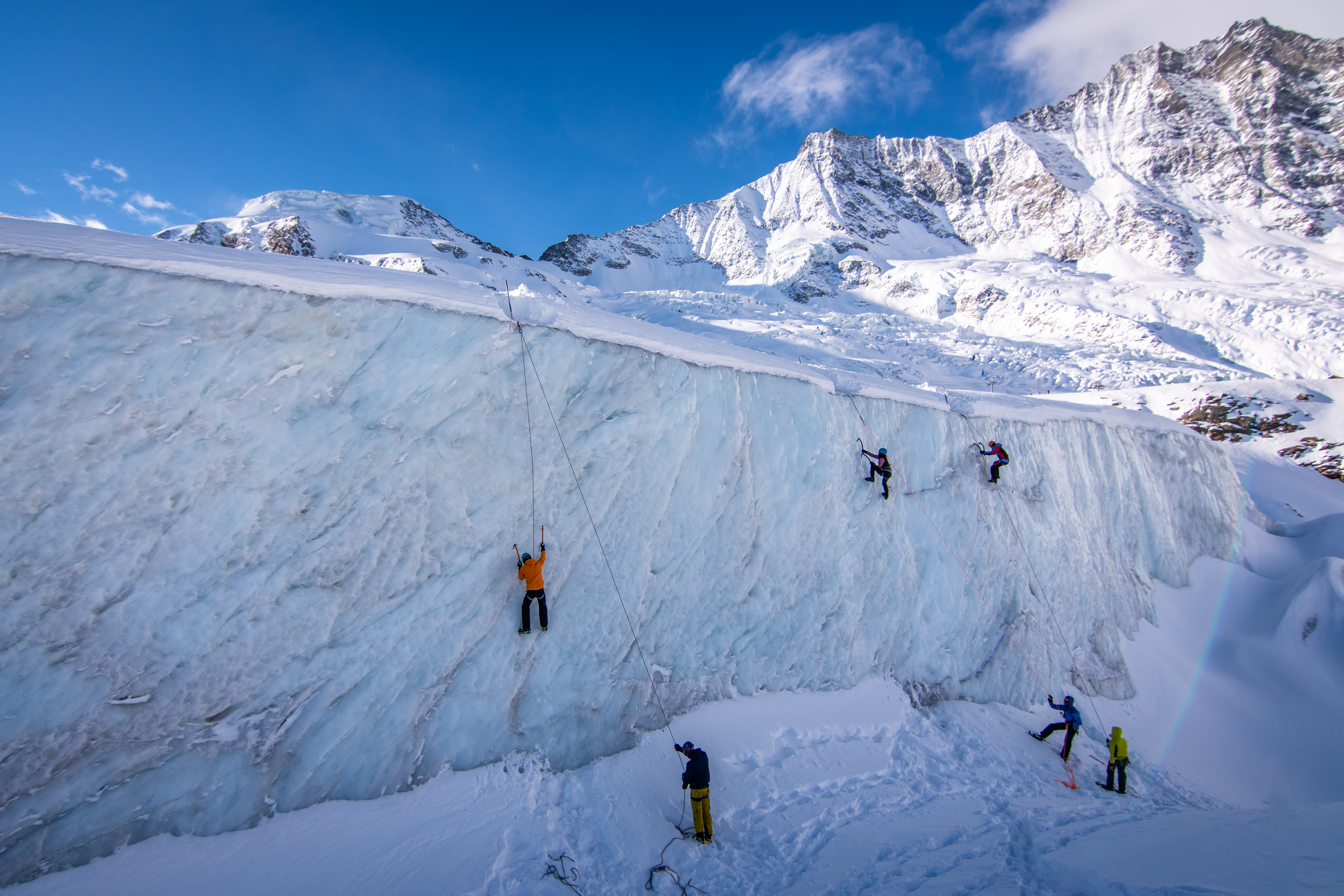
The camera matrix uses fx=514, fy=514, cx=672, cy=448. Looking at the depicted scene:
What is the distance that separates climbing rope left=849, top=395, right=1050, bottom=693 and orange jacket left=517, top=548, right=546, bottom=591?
21.2ft

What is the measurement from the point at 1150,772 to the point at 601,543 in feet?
33.4

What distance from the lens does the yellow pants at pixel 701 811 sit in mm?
5242

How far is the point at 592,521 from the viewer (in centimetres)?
666

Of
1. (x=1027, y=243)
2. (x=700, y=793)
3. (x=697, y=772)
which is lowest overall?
(x=700, y=793)

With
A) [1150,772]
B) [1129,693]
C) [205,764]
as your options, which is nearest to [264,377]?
[205,764]

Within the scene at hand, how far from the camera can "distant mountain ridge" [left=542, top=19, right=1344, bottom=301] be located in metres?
65.9

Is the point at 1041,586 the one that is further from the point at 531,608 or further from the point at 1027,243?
the point at 1027,243

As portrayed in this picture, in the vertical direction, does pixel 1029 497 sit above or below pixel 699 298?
Result: below

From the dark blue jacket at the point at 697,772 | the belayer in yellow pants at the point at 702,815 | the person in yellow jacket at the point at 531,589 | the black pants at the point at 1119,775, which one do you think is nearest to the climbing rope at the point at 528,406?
the person in yellow jacket at the point at 531,589

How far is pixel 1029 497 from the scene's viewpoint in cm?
1089

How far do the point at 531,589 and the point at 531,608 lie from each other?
45 cm

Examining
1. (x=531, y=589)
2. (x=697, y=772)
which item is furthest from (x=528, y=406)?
(x=697, y=772)

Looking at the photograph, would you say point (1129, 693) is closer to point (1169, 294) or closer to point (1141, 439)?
point (1141, 439)

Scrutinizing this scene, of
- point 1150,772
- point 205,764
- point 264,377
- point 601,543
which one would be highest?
point 264,377
